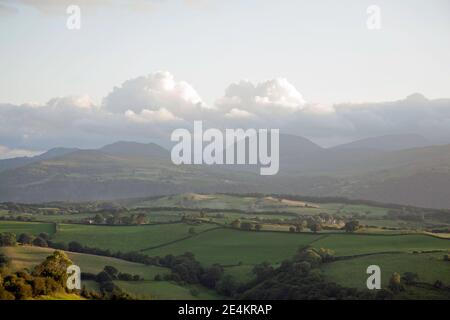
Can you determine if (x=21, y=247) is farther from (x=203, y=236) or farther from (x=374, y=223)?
(x=374, y=223)

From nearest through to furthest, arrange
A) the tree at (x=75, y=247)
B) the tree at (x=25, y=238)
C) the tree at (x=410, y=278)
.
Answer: the tree at (x=410, y=278) < the tree at (x=75, y=247) < the tree at (x=25, y=238)

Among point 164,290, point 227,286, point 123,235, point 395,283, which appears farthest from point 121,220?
point 395,283

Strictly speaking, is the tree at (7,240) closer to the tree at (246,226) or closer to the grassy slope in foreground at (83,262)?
the grassy slope in foreground at (83,262)

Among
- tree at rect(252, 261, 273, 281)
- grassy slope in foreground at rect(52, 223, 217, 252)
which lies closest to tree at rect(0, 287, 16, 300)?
tree at rect(252, 261, 273, 281)

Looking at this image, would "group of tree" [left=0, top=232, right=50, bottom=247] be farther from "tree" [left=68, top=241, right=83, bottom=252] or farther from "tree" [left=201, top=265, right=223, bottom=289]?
"tree" [left=201, top=265, right=223, bottom=289]

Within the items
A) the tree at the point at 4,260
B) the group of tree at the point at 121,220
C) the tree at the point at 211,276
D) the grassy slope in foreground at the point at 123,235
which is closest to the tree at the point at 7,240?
the tree at the point at 4,260

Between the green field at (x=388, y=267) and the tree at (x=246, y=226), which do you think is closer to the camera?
the green field at (x=388, y=267)

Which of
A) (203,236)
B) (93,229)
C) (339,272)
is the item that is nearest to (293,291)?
(339,272)
